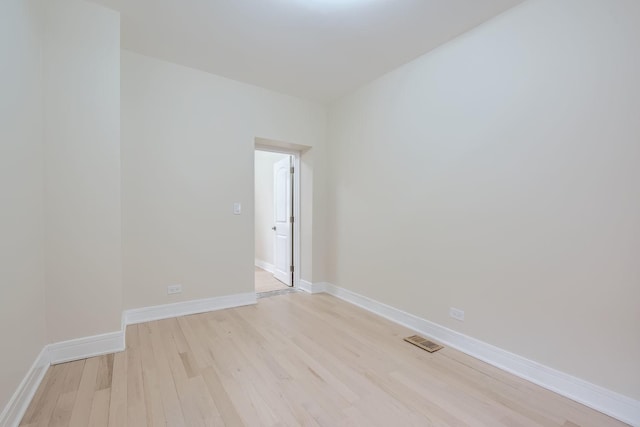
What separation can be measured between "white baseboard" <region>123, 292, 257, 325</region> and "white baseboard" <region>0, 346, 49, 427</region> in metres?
0.79

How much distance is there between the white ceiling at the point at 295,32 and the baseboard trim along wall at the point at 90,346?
2658 mm

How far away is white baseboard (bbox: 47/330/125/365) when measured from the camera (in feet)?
7.07

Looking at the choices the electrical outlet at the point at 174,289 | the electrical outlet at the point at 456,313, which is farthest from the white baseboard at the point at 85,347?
the electrical outlet at the point at 456,313

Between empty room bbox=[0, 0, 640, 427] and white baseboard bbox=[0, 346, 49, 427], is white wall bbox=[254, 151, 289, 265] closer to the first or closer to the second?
empty room bbox=[0, 0, 640, 427]

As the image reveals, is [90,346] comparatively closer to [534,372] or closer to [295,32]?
[295,32]

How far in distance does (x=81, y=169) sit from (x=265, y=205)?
142 inches

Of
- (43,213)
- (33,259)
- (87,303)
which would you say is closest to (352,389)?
(87,303)

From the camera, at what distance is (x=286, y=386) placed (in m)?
1.91

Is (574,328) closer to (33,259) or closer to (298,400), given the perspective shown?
(298,400)

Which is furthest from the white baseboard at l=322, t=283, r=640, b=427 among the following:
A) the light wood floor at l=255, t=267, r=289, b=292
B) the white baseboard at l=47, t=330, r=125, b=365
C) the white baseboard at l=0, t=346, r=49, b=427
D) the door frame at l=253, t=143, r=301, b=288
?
the white baseboard at l=0, t=346, r=49, b=427

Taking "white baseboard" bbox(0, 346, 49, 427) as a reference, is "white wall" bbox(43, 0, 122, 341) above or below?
above

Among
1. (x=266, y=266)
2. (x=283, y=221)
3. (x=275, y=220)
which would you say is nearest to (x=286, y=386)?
(x=283, y=221)

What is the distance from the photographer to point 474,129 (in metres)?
2.39

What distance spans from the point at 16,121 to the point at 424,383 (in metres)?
3.11
